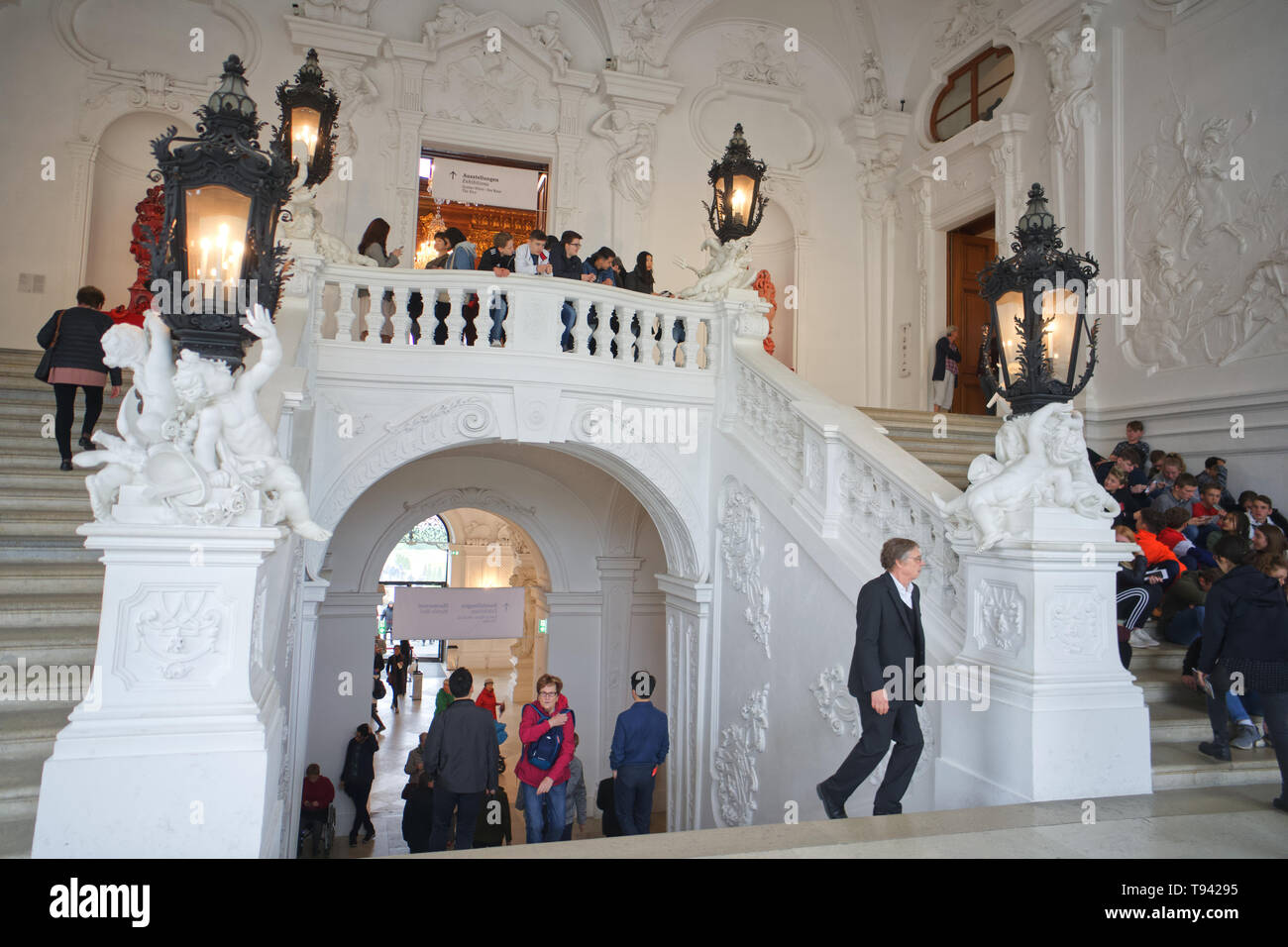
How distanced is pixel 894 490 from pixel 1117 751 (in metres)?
1.88

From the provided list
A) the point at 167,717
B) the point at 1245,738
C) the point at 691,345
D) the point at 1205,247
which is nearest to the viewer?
the point at 167,717

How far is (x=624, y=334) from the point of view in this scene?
25.1ft

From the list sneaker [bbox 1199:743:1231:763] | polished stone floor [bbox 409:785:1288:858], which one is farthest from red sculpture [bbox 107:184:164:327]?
sneaker [bbox 1199:743:1231:763]

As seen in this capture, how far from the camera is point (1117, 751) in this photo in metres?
4.08

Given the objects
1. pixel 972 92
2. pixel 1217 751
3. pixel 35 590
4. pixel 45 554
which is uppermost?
pixel 972 92

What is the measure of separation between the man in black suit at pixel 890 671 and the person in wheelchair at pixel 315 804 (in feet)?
23.8

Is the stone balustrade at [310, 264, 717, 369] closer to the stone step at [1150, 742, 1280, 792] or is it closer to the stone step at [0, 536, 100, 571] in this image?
the stone step at [0, 536, 100, 571]

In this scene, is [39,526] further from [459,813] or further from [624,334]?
[624,334]

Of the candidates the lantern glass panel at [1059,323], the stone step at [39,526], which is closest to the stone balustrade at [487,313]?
the stone step at [39,526]

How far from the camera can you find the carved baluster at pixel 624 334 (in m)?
7.64

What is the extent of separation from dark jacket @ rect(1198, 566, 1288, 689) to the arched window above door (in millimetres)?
9081

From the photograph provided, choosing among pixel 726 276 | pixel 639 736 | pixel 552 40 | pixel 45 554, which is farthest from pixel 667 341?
pixel 552 40

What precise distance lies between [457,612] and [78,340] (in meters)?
6.14

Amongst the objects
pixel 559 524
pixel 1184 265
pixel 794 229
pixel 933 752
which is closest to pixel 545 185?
pixel 794 229
